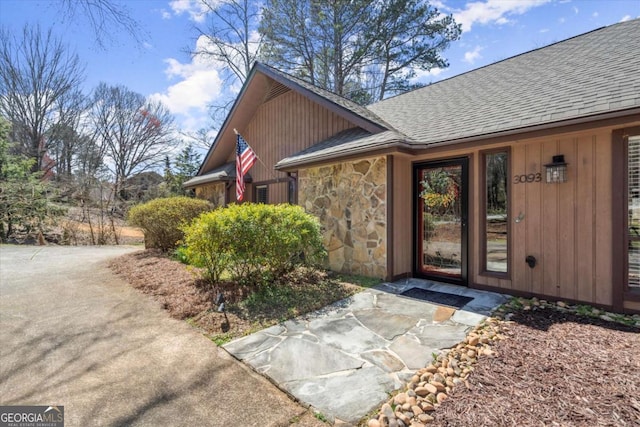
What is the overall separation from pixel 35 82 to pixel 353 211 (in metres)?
23.8

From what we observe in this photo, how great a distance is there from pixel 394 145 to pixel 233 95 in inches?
594

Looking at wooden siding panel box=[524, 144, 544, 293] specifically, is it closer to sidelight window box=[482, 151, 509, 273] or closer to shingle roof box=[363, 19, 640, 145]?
sidelight window box=[482, 151, 509, 273]

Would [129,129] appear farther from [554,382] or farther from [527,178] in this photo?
[554,382]

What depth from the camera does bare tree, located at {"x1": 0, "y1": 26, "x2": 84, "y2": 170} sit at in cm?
1781

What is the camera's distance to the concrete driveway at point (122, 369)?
245 centimetres

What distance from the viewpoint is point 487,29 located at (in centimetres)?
1180

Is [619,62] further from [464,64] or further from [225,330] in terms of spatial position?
[464,64]

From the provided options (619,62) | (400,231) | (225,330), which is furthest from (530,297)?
(225,330)

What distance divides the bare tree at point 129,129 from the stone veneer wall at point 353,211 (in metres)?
23.1

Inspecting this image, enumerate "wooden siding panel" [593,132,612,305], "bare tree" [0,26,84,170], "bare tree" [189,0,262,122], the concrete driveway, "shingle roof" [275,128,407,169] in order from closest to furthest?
the concrete driveway
"wooden siding panel" [593,132,612,305]
"shingle roof" [275,128,407,169]
"bare tree" [189,0,262,122]
"bare tree" [0,26,84,170]

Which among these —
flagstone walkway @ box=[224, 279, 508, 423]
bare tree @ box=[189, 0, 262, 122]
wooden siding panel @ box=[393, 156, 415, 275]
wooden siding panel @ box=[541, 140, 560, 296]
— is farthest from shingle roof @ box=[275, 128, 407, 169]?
bare tree @ box=[189, 0, 262, 122]

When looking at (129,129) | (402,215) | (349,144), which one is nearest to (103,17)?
(349,144)

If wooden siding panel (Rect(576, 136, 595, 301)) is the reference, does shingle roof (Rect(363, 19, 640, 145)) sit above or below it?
above

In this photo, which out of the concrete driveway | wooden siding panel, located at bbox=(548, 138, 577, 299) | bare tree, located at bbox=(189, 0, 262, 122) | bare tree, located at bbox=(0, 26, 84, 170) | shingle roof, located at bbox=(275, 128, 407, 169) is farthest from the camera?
bare tree, located at bbox=(0, 26, 84, 170)
